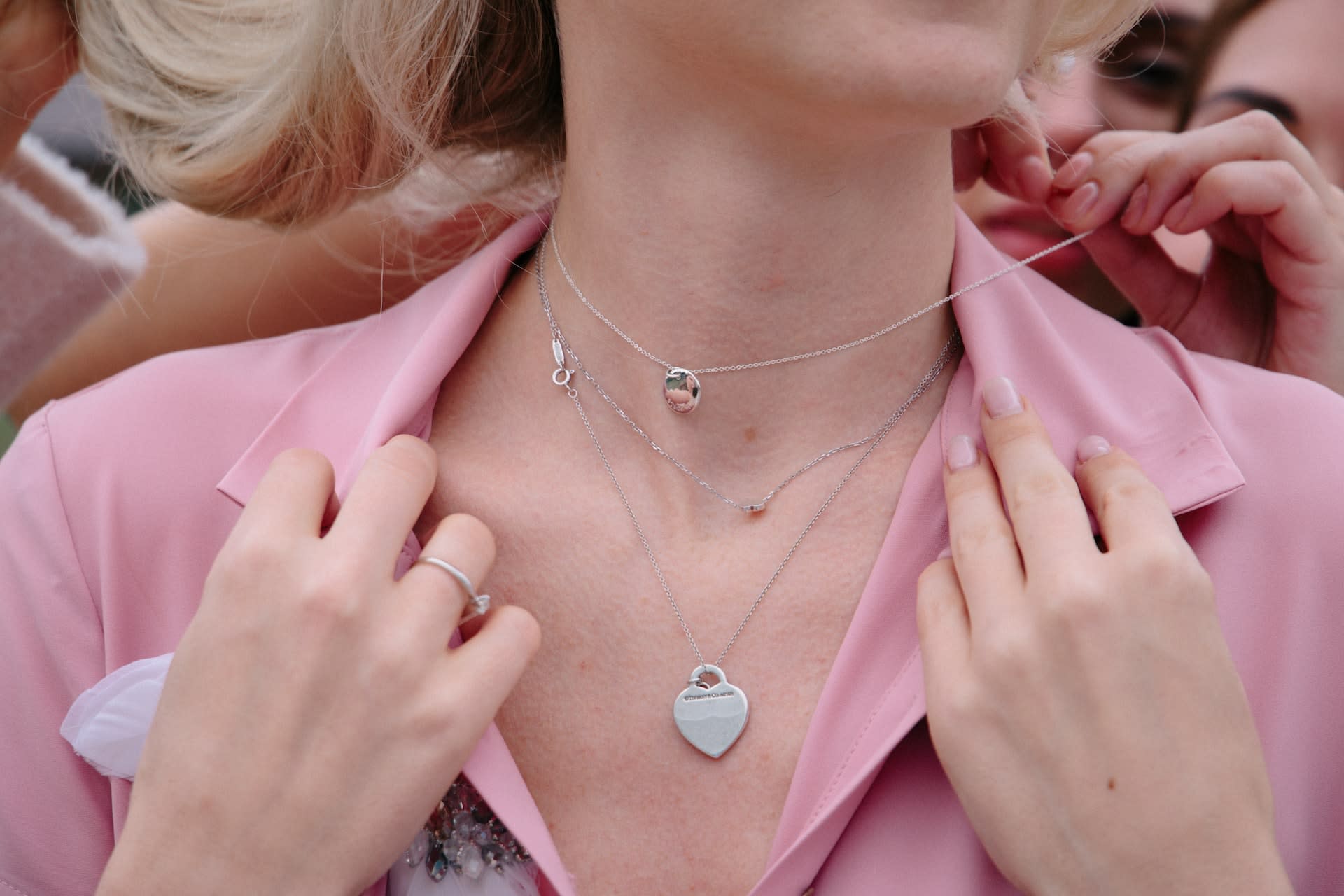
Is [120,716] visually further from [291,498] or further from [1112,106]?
[1112,106]

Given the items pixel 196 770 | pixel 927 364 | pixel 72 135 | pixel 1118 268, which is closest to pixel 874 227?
pixel 927 364

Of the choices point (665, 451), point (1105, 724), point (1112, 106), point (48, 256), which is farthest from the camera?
point (1112, 106)

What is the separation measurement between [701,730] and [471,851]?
23cm

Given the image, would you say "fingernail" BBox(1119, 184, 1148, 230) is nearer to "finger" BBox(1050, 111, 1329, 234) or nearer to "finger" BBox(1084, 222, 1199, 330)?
"finger" BBox(1050, 111, 1329, 234)

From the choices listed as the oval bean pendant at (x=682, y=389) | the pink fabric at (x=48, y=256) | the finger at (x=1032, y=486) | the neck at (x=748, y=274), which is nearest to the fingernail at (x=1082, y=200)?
the neck at (x=748, y=274)

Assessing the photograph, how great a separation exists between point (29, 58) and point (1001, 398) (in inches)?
48.1

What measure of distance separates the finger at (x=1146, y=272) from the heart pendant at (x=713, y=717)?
84 centimetres

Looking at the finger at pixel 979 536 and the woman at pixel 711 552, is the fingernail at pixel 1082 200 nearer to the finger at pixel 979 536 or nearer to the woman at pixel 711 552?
the woman at pixel 711 552

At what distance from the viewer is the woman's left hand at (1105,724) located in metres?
0.89

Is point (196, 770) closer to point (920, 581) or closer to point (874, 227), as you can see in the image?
→ point (920, 581)

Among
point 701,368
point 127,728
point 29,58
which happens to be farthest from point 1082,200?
point 29,58

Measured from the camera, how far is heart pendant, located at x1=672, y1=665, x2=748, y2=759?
42.6 inches

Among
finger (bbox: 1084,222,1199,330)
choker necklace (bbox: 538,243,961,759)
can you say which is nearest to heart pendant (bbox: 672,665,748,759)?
choker necklace (bbox: 538,243,961,759)

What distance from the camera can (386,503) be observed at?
103cm
